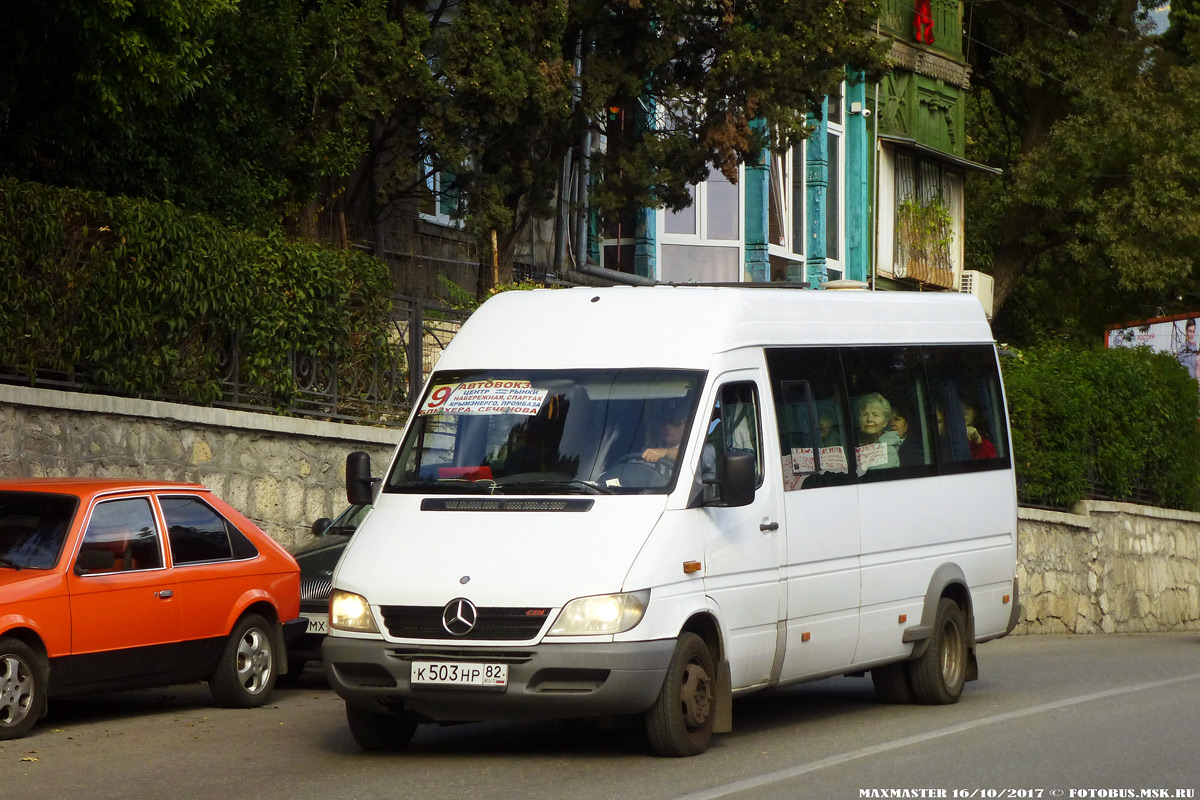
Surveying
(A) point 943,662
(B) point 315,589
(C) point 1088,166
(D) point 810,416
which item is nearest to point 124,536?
(B) point 315,589

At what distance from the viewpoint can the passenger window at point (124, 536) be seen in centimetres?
1046

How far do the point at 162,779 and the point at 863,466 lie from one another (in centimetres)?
482

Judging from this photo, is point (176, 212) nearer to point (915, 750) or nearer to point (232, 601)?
point (232, 601)

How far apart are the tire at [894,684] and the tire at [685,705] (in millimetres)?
3020

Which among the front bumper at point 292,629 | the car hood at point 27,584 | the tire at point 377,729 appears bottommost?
the tire at point 377,729

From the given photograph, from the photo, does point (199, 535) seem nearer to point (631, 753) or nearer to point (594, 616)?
point (631, 753)

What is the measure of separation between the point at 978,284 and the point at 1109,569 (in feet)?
37.8

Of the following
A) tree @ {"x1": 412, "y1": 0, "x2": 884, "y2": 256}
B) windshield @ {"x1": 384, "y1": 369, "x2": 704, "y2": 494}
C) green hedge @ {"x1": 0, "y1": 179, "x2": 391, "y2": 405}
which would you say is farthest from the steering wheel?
tree @ {"x1": 412, "y1": 0, "x2": 884, "y2": 256}

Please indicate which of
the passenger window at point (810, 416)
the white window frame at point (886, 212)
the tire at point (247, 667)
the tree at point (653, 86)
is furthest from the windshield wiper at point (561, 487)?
the white window frame at point (886, 212)

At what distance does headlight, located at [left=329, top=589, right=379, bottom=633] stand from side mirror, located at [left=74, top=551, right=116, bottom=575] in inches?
78.0

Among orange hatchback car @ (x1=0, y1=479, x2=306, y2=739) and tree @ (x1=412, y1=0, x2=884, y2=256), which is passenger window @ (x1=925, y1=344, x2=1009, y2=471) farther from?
tree @ (x1=412, y1=0, x2=884, y2=256)

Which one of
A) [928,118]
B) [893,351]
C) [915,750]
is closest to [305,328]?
[893,351]

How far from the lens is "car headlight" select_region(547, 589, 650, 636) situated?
28.0 ft

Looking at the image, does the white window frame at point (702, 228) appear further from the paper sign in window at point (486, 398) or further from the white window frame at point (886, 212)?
the paper sign in window at point (486, 398)
